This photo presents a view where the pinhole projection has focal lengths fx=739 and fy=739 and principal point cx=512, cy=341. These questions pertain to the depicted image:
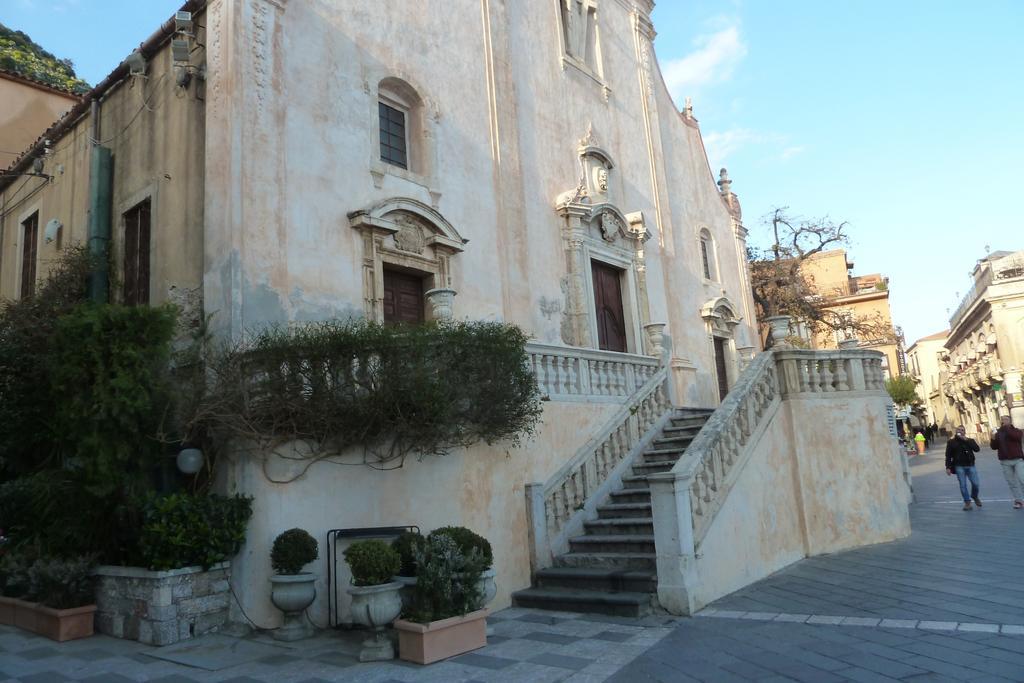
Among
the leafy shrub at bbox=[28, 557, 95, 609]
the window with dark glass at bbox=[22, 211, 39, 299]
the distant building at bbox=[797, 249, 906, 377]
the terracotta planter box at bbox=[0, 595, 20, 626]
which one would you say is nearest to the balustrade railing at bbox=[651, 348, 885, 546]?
the leafy shrub at bbox=[28, 557, 95, 609]

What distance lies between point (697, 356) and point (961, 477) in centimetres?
A: 594

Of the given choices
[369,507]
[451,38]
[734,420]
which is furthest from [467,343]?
[451,38]

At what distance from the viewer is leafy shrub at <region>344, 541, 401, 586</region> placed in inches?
246

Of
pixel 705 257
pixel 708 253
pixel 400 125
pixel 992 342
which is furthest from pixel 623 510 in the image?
pixel 992 342

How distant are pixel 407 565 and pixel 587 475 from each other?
351 centimetres

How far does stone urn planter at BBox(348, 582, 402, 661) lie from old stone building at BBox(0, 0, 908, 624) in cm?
145

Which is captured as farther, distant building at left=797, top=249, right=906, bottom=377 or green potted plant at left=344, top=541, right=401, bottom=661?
distant building at left=797, top=249, right=906, bottom=377

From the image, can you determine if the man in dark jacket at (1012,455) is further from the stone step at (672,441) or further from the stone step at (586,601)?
the stone step at (586,601)

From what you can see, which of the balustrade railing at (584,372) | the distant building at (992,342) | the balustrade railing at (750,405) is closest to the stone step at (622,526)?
the balustrade railing at (750,405)

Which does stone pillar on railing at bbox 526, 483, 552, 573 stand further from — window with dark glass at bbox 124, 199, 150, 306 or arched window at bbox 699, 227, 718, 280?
arched window at bbox 699, 227, 718, 280

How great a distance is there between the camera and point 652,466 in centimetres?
1071

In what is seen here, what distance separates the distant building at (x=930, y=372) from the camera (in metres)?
77.6

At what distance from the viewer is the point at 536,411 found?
29.5 feet

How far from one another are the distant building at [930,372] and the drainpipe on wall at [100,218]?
261ft
